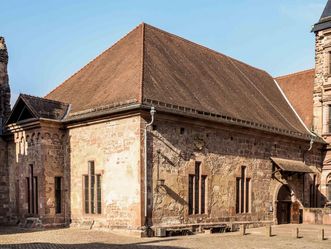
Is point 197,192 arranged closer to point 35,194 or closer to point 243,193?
point 243,193

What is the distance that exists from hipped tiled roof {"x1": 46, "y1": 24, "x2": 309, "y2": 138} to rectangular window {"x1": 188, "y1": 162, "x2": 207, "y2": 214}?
2998 mm

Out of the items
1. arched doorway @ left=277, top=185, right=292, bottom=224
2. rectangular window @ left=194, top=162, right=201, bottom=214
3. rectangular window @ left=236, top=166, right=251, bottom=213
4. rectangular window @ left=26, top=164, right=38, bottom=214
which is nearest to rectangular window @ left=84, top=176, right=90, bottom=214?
rectangular window @ left=26, top=164, right=38, bottom=214

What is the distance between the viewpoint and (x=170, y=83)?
21422 mm

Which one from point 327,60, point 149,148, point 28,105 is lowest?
point 149,148

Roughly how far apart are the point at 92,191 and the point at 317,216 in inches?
541

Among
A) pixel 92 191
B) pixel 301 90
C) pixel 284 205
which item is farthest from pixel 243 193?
pixel 301 90

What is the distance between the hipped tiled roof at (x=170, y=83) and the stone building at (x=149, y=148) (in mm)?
83

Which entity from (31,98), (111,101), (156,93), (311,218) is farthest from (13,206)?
(311,218)

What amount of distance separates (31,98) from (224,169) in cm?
989

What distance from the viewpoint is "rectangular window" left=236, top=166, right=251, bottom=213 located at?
23.2 m

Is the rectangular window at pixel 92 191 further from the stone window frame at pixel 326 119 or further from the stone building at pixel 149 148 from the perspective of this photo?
the stone window frame at pixel 326 119

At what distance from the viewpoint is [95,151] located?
2039cm

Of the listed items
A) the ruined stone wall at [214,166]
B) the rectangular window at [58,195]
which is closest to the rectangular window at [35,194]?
the rectangular window at [58,195]

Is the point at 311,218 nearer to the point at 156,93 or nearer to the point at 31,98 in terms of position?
the point at 156,93
